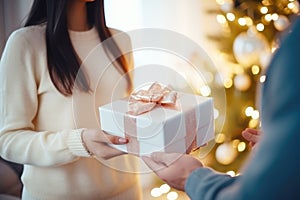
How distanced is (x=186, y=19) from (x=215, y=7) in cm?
15

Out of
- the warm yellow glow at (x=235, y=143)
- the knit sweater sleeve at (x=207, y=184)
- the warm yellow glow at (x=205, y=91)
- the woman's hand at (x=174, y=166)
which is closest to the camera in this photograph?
the knit sweater sleeve at (x=207, y=184)

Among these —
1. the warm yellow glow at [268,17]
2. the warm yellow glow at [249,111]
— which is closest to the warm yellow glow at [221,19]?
the warm yellow glow at [268,17]

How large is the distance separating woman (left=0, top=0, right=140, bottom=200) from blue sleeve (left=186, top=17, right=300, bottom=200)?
45 cm

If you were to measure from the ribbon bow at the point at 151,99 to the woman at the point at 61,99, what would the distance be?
0.09m

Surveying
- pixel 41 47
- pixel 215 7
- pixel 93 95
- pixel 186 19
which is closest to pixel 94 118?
pixel 93 95

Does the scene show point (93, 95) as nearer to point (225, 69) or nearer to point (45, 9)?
point (45, 9)

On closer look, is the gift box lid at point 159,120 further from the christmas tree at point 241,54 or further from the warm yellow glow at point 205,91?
the christmas tree at point 241,54

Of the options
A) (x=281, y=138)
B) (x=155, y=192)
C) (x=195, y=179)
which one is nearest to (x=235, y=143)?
(x=155, y=192)

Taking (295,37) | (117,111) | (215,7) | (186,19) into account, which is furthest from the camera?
(215,7)

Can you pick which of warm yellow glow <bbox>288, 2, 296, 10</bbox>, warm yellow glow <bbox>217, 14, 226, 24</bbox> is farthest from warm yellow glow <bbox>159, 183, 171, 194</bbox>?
warm yellow glow <bbox>288, 2, 296, 10</bbox>

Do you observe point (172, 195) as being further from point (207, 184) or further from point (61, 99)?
point (207, 184)

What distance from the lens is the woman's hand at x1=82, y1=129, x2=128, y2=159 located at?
2.82ft

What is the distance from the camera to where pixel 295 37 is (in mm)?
437

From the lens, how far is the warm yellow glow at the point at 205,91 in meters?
1.05
